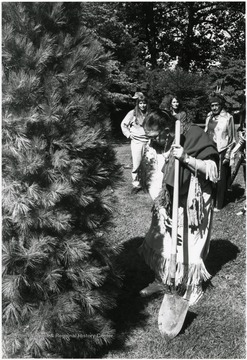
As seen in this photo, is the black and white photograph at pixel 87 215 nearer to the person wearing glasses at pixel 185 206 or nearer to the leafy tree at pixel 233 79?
the person wearing glasses at pixel 185 206

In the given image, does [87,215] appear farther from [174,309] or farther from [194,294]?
[194,294]

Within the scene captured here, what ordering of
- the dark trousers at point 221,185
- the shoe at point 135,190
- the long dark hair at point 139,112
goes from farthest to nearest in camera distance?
1. the shoe at point 135,190
2. the long dark hair at point 139,112
3. the dark trousers at point 221,185

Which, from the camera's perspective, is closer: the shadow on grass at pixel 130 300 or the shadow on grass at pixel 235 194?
the shadow on grass at pixel 130 300

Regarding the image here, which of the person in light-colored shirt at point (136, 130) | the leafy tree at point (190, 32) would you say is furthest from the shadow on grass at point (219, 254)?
the leafy tree at point (190, 32)

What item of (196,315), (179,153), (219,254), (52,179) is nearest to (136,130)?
(219,254)

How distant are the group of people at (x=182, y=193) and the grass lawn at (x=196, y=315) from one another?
212mm

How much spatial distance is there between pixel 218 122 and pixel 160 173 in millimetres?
3220

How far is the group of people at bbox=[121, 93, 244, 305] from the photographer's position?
10.8ft

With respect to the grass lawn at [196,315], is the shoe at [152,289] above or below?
above

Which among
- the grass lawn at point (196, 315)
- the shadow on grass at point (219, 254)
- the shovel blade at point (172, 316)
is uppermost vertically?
the shovel blade at point (172, 316)

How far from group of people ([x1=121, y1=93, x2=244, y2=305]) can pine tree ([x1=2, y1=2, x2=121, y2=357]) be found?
836 millimetres

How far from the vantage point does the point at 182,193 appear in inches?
135

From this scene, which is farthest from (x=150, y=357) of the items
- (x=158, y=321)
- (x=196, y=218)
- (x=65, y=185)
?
(x=65, y=185)

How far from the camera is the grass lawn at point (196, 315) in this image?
301 cm
